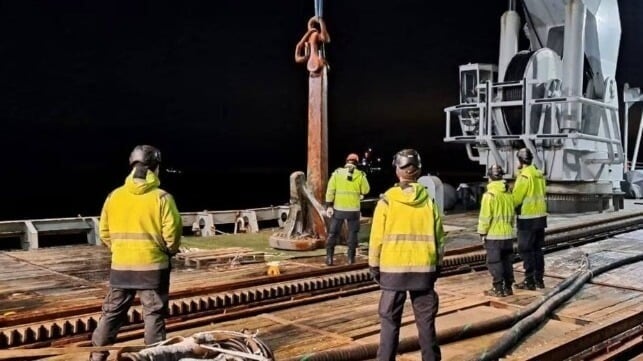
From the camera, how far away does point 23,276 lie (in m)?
7.52

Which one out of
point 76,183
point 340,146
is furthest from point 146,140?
point 340,146

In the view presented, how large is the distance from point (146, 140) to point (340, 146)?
20.0m

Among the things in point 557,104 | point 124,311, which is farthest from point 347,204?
point 557,104

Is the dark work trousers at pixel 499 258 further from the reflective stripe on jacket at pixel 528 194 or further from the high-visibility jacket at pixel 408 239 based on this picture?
the high-visibility jacket at pixel 408 239

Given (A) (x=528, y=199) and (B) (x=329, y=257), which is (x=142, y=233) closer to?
(B) (x=329, y=257)

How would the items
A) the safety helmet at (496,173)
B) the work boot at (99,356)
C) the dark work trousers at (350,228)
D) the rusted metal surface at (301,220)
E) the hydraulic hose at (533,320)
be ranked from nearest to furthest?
1. the work boot at (99,356)
2. the hydraulic hose at (533,320)
3. the safety helmet at (496,173)
4. the dark work trousers at (350,228)
5. the rusted metal surface at (301,220)

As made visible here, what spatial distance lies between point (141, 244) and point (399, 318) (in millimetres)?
1838

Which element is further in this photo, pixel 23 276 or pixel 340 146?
pixel 340 146

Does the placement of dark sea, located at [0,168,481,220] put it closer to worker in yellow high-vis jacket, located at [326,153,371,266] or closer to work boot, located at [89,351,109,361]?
worker in yellow high-vis jacket, located at [326,153,371,266]

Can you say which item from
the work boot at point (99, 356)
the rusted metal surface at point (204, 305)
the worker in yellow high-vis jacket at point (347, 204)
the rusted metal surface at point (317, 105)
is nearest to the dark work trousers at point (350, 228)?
the worker in yellow high-vis jacket at point (347, 204)

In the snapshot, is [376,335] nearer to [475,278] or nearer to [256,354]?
[256,354]

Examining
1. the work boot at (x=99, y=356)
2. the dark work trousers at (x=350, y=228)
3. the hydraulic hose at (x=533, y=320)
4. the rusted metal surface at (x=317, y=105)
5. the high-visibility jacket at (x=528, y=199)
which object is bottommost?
the hydraulic hose at (x=533, y=320)

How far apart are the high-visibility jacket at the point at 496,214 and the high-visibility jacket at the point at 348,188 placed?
66.9 inches

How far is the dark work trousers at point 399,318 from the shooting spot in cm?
439
